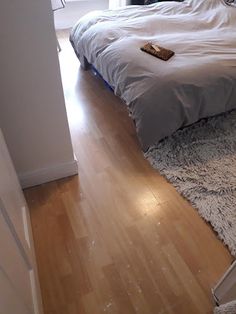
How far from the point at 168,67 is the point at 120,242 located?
45.8 inches

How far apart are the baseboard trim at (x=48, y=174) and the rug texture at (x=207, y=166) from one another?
54 centimetres

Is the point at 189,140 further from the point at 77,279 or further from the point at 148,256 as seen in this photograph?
the point at 77,279

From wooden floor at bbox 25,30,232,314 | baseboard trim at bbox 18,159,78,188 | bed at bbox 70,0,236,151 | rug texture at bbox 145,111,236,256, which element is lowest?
wooden floor at bbox 25,30,232,314

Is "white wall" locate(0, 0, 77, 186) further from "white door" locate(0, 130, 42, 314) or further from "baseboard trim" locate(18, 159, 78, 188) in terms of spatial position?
"white door" locate(0, 130, 42, 314)

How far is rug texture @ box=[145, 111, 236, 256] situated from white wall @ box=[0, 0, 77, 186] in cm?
67

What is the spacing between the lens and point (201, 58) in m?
1.90

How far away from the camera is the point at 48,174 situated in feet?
5.67

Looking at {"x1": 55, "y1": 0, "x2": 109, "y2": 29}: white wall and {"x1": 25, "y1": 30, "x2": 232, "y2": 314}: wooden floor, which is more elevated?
{"x1": 55, "y1": 0, "x2": 109, "y2": 29}: white wall

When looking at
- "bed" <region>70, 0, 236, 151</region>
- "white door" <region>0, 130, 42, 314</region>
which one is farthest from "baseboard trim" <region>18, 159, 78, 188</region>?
"white door" <region>0, 130, 42, 314</region>

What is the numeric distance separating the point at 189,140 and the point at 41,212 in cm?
115

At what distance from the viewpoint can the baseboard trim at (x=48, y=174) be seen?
1684 millimetres

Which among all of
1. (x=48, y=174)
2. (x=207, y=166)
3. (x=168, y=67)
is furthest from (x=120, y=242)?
(x=168, y=67)

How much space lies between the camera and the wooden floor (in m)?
1.23

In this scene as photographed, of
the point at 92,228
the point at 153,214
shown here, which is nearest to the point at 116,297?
the point at 92,228
